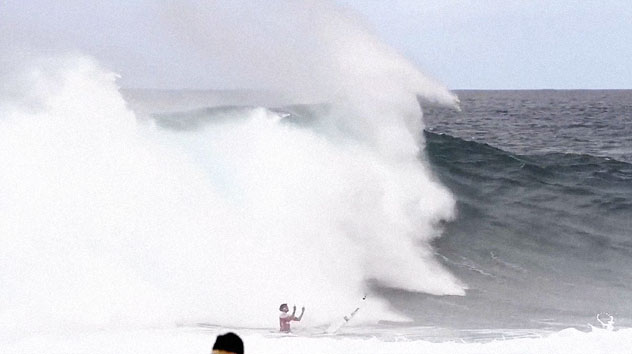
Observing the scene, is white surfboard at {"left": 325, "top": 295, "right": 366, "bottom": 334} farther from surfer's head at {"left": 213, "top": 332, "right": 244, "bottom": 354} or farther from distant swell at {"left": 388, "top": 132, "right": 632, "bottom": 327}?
surfer's head at {"left": 213, "top": 332, "right": 244, "bottom": 354}

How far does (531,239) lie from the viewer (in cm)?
1623

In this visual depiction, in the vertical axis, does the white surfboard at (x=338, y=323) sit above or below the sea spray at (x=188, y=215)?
below

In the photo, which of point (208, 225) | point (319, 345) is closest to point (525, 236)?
point (208, 225)

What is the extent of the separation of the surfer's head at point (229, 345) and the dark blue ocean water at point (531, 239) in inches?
314

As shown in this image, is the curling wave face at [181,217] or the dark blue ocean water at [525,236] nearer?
the curling wave face at [181,217]

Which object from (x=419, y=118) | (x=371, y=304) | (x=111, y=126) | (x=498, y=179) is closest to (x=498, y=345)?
(x=371, y=304)

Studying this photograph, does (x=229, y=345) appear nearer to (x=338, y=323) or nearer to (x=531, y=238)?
(x=338, y=323)

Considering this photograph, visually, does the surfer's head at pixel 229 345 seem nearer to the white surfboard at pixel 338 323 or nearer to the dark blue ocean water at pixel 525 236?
the white surfboard at pixel 338 323

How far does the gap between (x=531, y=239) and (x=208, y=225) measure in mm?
6736

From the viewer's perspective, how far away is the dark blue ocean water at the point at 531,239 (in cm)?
1185

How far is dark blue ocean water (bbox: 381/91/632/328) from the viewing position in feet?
38.9

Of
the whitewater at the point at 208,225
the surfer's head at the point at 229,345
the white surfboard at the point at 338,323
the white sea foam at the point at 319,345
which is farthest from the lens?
the white surfboard at the point at 338,323

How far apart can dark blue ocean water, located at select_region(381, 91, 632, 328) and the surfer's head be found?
7979 mm

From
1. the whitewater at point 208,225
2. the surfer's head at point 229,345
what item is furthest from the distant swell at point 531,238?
the surfer's head at point 229,345
